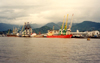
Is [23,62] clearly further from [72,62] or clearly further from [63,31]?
[63,31]

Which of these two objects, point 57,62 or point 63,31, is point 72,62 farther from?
point 63,31

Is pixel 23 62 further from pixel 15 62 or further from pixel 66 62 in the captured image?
pixel 66 62

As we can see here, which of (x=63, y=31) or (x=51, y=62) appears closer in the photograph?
(x=51, y=62)

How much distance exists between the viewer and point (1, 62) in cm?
2086

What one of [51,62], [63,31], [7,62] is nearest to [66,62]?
[51,62]

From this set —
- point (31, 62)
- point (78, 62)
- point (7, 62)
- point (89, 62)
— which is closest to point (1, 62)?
point (7, 62)

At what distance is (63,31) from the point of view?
172875 mm

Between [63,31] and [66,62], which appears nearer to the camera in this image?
[66,62]

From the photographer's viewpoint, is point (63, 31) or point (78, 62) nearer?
point (78, 62)

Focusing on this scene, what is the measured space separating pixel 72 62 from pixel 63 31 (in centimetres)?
15256

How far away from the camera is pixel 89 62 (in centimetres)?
2123

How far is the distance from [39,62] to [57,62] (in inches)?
122

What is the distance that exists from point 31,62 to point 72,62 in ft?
23.3

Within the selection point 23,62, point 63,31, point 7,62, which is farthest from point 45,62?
point 63,31
